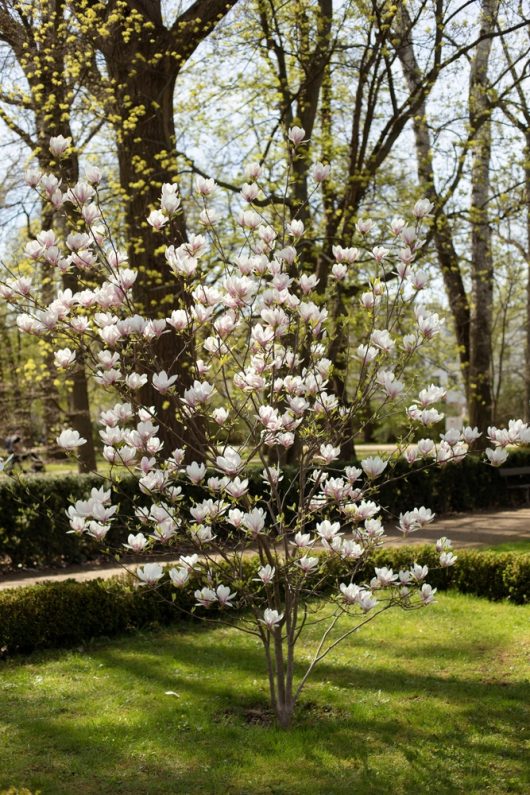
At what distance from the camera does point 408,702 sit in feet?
17.9

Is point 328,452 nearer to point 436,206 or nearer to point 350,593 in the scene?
point 350,593

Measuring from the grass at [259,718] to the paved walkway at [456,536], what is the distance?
229 cm

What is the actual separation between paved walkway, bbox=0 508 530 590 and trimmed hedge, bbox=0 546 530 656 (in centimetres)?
120

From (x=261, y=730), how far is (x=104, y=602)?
96.1 inches

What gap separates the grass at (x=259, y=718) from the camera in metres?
4.38

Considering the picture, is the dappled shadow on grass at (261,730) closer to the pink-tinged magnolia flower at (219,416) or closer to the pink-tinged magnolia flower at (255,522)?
the pink-tinged magnolia flower at (255,522)

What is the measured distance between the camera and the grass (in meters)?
4.38

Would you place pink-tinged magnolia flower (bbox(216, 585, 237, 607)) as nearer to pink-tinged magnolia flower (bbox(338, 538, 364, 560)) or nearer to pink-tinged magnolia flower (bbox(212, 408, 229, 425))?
pink-tinged magnolia flower (bbox(338, 538, 364, 560))

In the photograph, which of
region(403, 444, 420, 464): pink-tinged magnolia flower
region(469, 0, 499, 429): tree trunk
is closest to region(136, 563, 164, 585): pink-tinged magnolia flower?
region(403, 444, 420, 464): pink-tinged magnolia flower

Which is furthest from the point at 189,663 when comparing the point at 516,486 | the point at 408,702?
the point at 516,486

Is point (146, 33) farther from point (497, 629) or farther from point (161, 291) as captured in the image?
point (497, 629)

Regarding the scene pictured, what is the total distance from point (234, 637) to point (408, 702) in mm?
1981

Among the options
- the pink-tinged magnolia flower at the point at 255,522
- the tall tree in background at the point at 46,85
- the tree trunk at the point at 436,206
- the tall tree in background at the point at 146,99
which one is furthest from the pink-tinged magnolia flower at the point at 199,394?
the tree trunk at the point at 436,206

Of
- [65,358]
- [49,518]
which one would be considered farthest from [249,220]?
[49,518]
